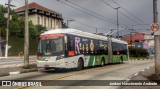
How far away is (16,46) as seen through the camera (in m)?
69.6

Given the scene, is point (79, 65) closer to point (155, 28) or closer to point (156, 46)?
point (156, 46)

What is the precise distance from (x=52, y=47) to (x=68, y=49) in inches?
47.3

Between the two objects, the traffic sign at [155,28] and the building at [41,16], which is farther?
the building at [41,16]

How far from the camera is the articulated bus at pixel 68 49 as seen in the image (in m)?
21.8

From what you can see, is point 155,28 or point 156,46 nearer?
point 155,28

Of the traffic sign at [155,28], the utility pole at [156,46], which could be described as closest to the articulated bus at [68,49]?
the utility pole at [156,46]

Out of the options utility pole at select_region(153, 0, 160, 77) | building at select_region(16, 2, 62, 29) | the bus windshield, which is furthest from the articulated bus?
building at select_region(16, 2, 62, 29)

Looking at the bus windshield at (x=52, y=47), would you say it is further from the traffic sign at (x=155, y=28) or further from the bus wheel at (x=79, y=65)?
the traffic sign at (x=155, y=28)

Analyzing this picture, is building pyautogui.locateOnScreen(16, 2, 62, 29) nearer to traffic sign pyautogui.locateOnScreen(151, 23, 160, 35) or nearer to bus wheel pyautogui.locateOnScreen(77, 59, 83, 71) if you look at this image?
bus wheel pyautogui.locateOnScreen(77, 59, 83, 71)

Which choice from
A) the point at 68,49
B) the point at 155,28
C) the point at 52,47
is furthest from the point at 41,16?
the point at 155,28

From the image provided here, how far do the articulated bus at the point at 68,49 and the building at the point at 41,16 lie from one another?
76579 mm

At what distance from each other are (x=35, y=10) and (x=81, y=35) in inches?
3197

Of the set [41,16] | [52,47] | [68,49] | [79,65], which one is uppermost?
A: [41,16]

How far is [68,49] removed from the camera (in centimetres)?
2250
